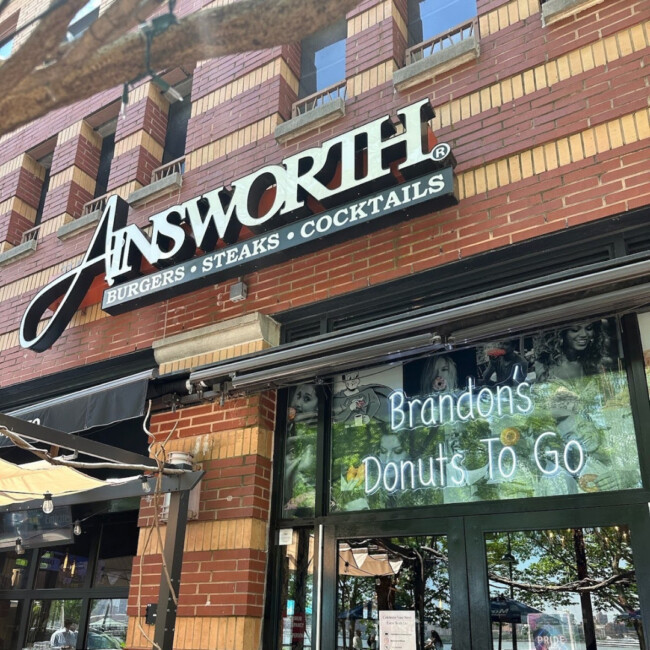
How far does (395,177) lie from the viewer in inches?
205

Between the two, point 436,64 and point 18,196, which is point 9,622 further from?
point 436,64

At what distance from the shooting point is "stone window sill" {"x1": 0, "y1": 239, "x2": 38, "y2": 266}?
332 inches

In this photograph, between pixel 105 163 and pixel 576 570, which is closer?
pixel 576 570

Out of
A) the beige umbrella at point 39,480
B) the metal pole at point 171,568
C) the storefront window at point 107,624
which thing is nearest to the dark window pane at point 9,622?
the storefront window at point 107,624

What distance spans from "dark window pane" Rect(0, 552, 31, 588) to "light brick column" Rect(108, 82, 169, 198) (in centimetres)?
452

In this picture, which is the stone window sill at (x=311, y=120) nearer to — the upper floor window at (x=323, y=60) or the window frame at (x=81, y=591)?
the upper floor window at (x=323, y=60)

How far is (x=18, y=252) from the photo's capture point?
8.55 meters

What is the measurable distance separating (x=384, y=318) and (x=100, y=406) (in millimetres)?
2571

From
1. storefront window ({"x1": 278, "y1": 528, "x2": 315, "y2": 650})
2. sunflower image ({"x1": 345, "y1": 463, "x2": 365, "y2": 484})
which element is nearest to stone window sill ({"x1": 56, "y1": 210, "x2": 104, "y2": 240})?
sunflower image ({"x1": 345, "y1": 463, "x2": 365, "y2": 484})

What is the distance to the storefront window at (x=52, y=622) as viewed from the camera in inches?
274

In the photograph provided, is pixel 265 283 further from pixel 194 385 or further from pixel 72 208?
pixel 72 208

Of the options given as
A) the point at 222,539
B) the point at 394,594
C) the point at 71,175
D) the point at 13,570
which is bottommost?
the point at 394,594

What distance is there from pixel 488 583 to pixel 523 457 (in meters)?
0.86

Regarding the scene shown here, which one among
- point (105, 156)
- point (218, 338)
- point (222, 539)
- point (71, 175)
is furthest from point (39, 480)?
point (105, 156)
